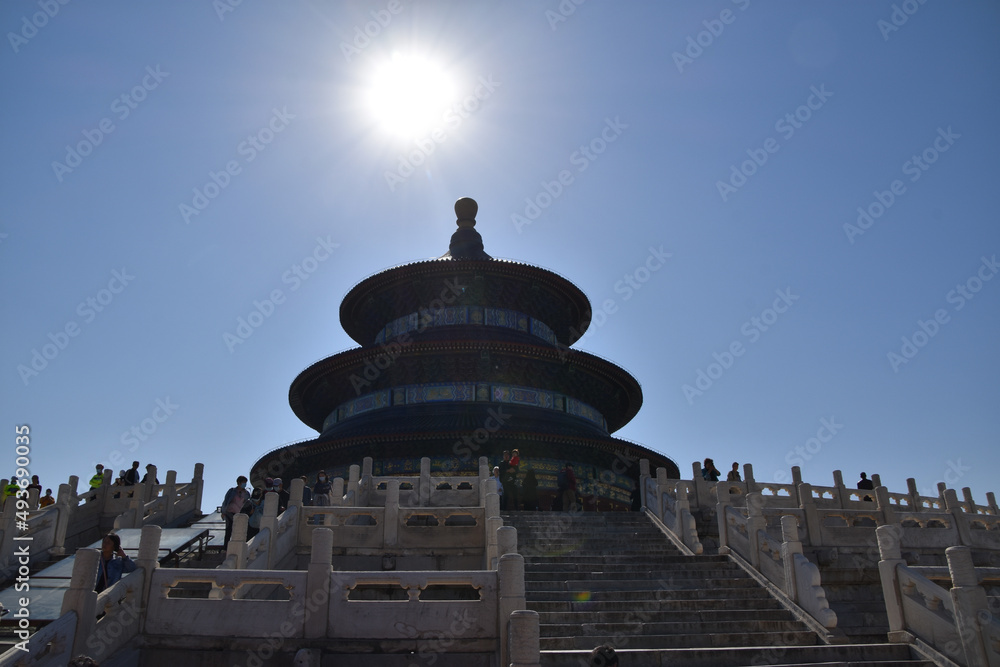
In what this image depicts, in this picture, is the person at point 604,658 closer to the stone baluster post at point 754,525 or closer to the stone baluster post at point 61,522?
the stone baluster post at point 754,525

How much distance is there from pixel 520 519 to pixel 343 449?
10.1m

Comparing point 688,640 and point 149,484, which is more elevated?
point 149,484

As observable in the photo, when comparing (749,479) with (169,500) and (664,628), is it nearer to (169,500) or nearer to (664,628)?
(664,628)

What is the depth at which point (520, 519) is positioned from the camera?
16.5 m

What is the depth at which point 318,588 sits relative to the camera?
32.0 feet

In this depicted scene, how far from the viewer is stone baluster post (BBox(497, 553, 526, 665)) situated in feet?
30.4

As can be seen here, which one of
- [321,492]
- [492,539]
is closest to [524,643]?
[492,539]

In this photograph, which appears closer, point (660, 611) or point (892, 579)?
point (892, 579)

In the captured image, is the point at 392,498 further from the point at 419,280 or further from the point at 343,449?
the point at 419,280

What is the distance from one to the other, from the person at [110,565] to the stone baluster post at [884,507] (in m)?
13.2

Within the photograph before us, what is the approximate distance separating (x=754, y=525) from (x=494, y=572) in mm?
5259

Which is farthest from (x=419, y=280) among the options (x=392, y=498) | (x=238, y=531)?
(x=238, y=531)

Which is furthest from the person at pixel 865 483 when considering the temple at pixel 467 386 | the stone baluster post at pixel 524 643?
the stone baluster post at pixel 524 643

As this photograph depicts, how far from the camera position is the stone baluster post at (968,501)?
69.3ft
